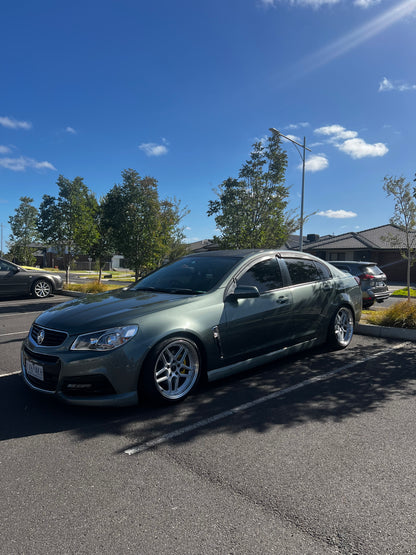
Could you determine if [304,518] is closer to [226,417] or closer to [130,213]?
[226,417]

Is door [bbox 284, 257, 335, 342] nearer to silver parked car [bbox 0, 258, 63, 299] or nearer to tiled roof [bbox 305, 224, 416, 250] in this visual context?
silver parked car [bbox 0, 258, 63, 299]

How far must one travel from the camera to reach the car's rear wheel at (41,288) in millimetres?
14102

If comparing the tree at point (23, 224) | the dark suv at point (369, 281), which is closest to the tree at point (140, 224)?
the dark suv at point (369, 281)

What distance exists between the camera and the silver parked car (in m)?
13.3

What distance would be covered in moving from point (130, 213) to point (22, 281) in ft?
14.3

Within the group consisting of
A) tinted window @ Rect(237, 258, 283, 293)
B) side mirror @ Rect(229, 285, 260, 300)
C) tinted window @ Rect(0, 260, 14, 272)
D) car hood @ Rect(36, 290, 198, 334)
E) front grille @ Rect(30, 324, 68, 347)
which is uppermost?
tinted window @ Rect(0, 260, 14, 272)

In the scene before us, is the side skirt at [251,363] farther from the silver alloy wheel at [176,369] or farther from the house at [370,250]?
the house at [370,250]

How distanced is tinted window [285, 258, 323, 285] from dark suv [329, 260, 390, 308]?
21.5ft

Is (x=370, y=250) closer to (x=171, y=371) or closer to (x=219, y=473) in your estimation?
(x=171, y=371)

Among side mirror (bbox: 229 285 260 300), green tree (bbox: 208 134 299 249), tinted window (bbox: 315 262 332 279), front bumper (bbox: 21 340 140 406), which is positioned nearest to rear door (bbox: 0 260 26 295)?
green tree (bbox: 208 134 299 249)

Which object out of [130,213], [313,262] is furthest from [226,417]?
[130,213]

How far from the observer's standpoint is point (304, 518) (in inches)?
88.8

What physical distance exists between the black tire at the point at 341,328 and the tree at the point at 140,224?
28.3 feet

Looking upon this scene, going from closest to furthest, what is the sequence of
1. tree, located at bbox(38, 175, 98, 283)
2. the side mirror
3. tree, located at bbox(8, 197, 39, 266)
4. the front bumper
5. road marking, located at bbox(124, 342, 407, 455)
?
road marking, located at bbox(124, 342, 407, 455) → the front bumper → the side mirror → tree, located at bbox(38, 175, 98, 283) → tree, located at bbox(8, 197, 39, 266)
